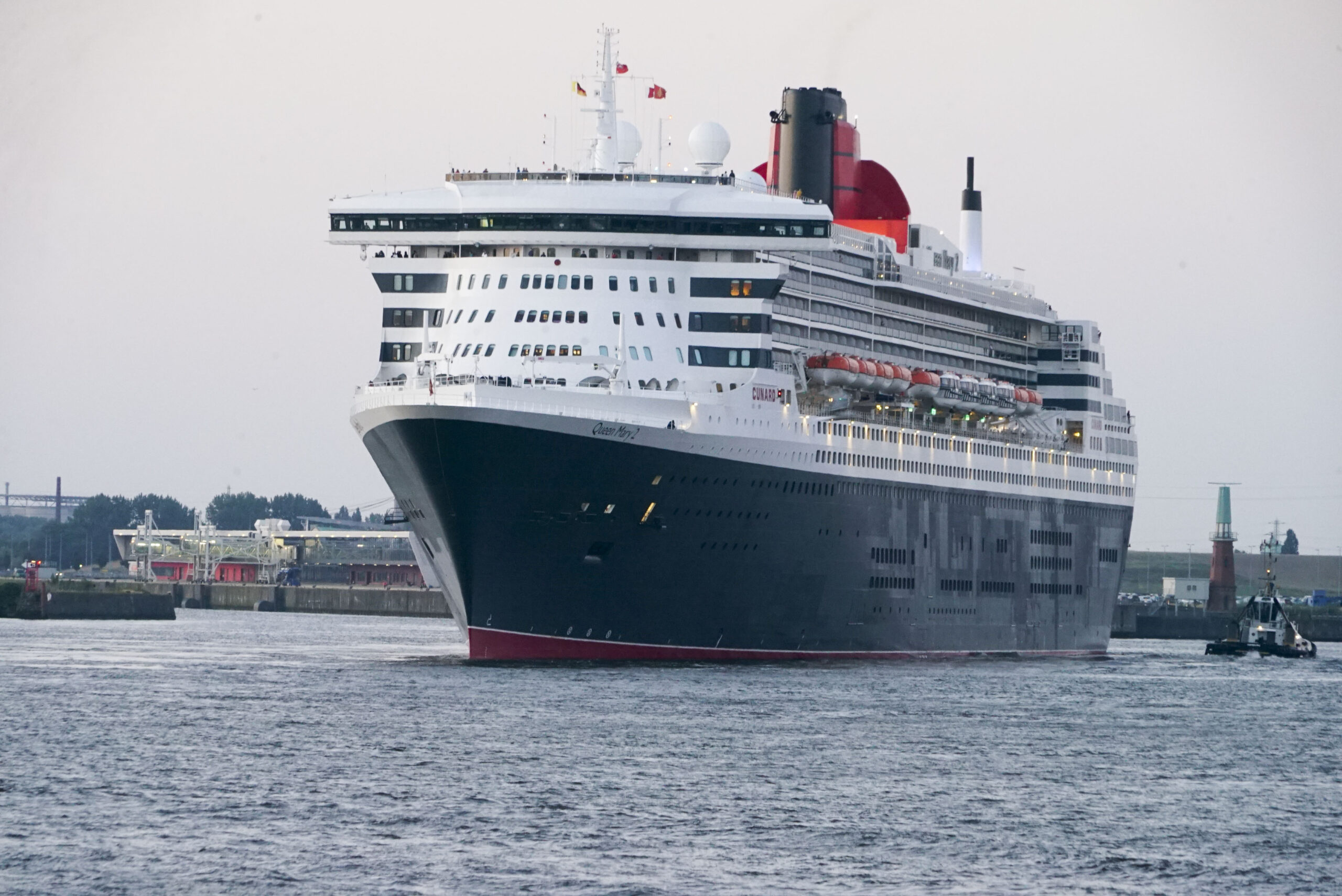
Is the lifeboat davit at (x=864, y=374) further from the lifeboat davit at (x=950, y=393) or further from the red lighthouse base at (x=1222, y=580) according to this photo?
the red lighthouse base at (x=1222, y=580)

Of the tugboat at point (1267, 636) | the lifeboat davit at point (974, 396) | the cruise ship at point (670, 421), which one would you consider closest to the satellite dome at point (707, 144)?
the cruise ship at point (670, 421)

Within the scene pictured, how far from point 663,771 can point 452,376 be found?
1770 centimetres

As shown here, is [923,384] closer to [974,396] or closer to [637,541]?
[974,396]

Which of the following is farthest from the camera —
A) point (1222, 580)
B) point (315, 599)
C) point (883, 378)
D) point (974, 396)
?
point (315, 599)

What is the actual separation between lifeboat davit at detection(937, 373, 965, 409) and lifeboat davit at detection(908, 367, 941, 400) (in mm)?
277

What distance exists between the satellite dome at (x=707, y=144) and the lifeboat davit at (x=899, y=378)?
8367 millimetres

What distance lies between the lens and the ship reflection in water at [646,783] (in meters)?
28.5

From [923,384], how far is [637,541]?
703 inches

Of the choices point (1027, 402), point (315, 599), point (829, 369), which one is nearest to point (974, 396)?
point (1027, 402)

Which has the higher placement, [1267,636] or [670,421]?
[670,421]

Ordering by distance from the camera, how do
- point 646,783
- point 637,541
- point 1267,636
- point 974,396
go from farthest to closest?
point 1267,636 < point 974,396 < point 637,541 < point 646,783

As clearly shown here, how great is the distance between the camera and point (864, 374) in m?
63.2

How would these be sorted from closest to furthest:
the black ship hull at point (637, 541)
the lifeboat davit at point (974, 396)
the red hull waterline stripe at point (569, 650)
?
the black ship hull at point (637, 541)
the red hull waterline stripe at point (569, 650)
the lifeboat davit at point (974, 396)

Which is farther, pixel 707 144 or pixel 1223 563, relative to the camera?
pixel 1223 563
